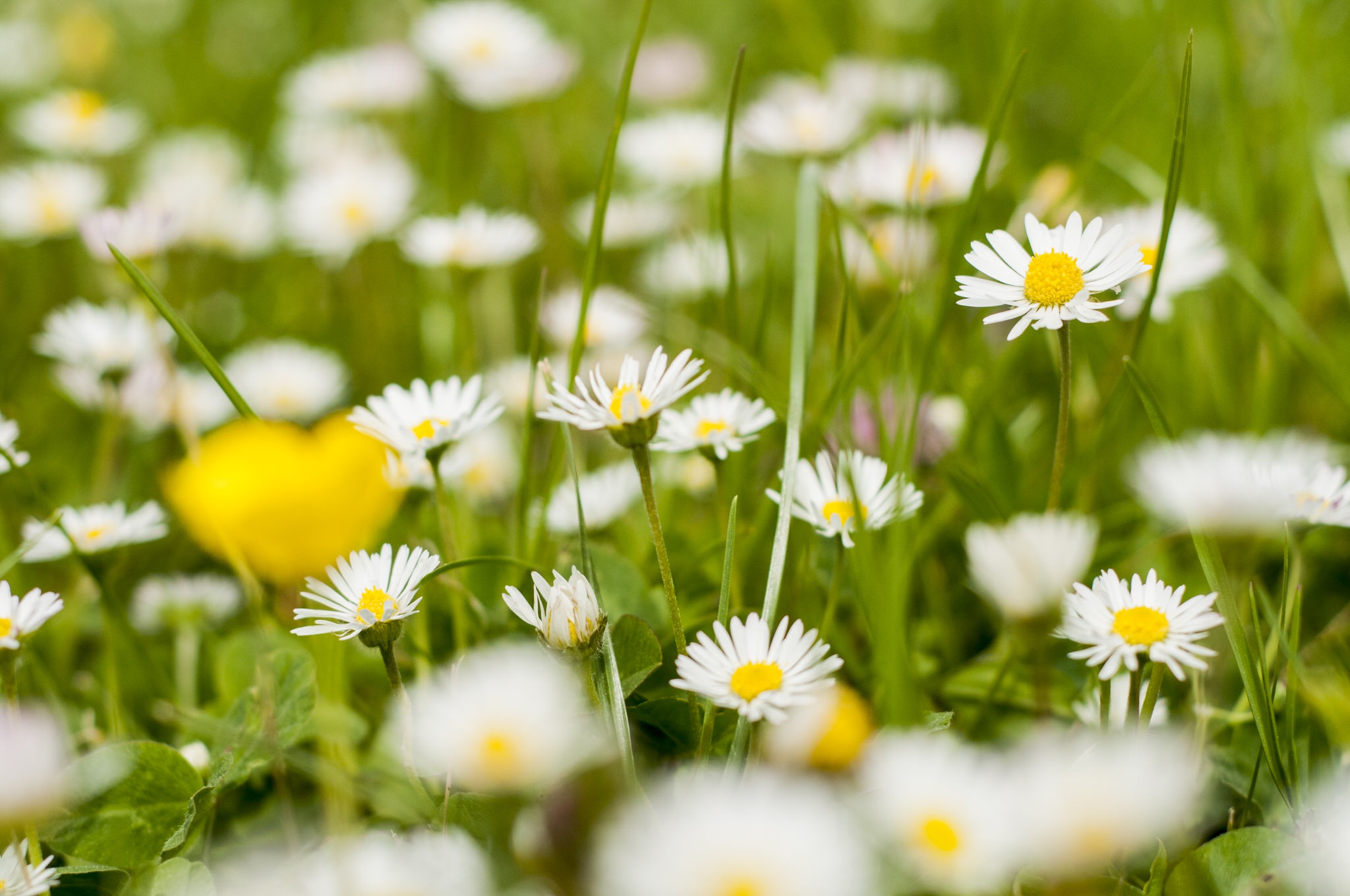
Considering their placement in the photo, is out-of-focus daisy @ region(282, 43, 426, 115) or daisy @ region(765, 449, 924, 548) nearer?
daisy @ region(765, 449, 924, 548)

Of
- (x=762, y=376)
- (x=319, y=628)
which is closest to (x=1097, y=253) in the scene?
(x=762, y=376)

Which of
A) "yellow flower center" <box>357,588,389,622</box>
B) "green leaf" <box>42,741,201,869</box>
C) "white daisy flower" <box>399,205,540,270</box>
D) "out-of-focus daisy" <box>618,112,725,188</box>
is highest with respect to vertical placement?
"out-of-focus daisy" <box>618,112,725,188</box>

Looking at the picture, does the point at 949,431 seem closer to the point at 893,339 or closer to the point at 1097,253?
the point at 893,339

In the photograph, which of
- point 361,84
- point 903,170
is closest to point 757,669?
point 903,170

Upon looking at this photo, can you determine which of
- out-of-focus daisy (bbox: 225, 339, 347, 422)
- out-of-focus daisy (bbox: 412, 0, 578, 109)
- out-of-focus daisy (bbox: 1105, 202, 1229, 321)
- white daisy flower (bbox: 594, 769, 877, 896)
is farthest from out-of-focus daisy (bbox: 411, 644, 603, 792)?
out-of-focus daisy (bbox: 412, 0, 578, 109)

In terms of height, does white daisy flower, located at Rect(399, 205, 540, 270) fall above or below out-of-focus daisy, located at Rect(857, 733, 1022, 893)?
above

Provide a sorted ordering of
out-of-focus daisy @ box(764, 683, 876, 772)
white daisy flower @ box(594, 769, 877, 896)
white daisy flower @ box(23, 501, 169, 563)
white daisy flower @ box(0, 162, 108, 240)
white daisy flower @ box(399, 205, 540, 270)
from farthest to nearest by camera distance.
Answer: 1. white daisy flower @ box(0, 162, 108, 240)
2. white daisy flower @ box(399, 205, 540, 270)
3. white daisy flower @ box(23, 501, 169, 563)
4. out-of-focus daisy @ box(764, 683, 876, 772)
5. white daisy flower @ box(594, 769, 877, 896)

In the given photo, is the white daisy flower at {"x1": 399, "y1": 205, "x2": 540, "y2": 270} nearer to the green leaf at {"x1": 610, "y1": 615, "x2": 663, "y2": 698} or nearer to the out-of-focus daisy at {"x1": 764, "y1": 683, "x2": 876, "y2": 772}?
the green leaf at {"x1": 610, "y1": 615, "x2": 663, "y2": 698}
